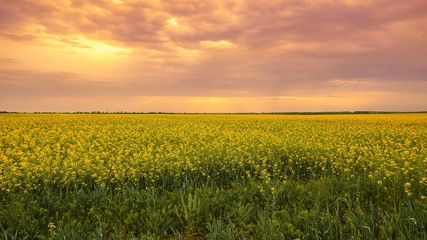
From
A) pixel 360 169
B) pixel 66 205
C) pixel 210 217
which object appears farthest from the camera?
pixel 360 169

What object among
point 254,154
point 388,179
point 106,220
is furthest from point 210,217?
point 254,154

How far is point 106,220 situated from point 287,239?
334cm

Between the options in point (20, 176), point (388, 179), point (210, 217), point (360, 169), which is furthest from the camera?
point (360, 169)

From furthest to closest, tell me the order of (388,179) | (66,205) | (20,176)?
(20,176) → (388,179) → (66,205)

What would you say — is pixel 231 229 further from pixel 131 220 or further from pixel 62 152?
pixel 62 152

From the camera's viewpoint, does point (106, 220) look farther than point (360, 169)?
No

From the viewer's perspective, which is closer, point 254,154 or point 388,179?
point 388,179

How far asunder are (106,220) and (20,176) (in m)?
3.87

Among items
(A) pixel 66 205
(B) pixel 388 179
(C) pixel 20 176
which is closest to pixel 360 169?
(B) pixel 388 179

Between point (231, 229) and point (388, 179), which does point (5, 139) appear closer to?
point (231, 229)

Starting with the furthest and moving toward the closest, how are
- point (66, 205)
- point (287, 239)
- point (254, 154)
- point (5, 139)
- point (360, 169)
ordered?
point (5, 139), point (254, 154), point (360, 169), point (66, 205), point (287, 239)

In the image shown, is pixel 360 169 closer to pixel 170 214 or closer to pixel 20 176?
pixel 170 214

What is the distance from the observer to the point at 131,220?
6.18 metres

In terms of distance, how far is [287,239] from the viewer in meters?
5.36
